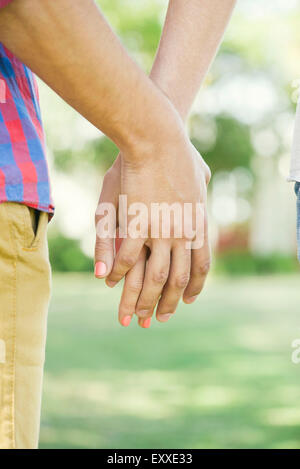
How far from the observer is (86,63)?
0.90 meters

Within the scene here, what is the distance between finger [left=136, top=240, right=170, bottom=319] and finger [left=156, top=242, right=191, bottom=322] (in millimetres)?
13

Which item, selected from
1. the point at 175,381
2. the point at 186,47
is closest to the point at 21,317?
the point at 186,47

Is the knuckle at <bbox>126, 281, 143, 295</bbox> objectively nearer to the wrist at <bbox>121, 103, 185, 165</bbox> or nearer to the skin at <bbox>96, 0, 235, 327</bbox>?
the skin at <bbox>96, 0, 235, 327</bbox>

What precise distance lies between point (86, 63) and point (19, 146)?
0.15 meters

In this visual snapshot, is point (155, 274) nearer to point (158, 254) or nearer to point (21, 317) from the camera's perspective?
point (158, 254)

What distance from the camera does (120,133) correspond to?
973 millimetres

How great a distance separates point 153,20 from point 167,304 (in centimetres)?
1701

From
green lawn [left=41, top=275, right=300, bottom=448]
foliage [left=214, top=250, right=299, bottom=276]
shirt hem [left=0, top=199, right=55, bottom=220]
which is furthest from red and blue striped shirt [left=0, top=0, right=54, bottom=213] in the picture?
foliage [left=214, top=250, right=299, bottom=276]

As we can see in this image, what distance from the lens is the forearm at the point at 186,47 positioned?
112 centimetres

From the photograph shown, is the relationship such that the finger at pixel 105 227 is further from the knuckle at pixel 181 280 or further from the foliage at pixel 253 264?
the foliage at pixel 253 264

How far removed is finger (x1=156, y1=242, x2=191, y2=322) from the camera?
3.36ft

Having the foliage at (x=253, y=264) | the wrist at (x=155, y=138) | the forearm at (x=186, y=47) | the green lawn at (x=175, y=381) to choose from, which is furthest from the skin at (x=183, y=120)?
the foliage at (x=253, y=264)

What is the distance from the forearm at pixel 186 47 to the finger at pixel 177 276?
9.7 inches
